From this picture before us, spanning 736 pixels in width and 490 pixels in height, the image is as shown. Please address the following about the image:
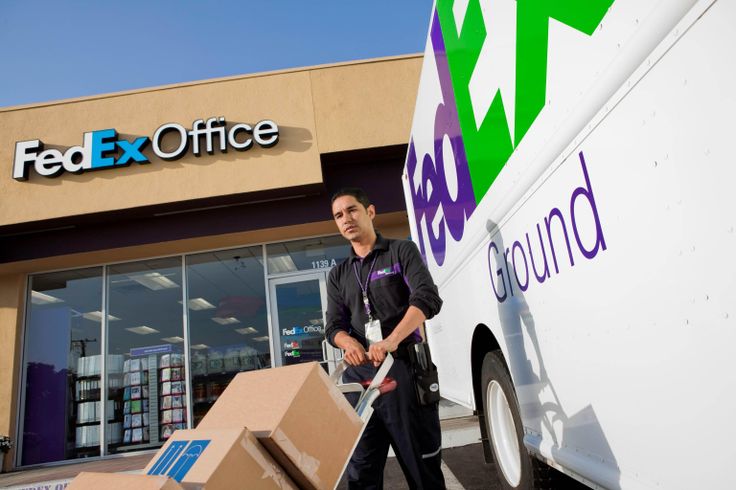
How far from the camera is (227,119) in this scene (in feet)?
27.3

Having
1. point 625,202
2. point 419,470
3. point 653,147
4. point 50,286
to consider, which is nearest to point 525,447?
point 419,470

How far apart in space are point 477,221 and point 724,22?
5.87 feet

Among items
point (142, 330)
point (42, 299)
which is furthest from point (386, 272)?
point (42, 299)

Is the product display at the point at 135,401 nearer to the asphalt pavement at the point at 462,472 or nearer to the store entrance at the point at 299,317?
the store entrance at the point at 299,317

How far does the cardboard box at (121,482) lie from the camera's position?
1.16m

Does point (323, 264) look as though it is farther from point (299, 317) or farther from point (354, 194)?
point (354, 194)

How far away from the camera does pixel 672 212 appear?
115cm

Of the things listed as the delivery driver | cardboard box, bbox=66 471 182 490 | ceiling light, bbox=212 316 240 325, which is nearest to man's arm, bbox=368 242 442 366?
the delivery driver

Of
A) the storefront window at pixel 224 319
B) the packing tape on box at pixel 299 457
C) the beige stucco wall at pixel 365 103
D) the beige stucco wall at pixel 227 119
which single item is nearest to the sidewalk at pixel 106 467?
the storefront window at pixel 224 319

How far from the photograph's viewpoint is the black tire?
2410 millimetres

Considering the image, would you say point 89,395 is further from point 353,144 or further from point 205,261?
point 353,144

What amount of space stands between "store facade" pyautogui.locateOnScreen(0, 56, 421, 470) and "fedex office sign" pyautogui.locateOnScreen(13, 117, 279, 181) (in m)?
0.02

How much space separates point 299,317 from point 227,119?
145 inches

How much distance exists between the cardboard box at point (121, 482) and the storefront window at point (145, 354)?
772 cm
